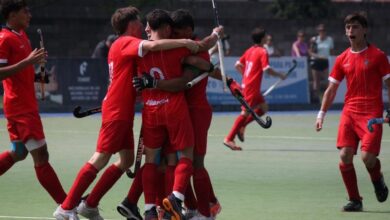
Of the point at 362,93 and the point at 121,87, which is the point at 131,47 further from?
the point at 362,93

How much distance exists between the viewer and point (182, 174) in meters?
10.4

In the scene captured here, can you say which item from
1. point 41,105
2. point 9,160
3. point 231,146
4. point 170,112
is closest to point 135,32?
point 170,112

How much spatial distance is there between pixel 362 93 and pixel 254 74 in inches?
300

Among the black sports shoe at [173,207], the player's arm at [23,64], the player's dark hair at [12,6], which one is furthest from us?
the player's dark hair at [12,6]

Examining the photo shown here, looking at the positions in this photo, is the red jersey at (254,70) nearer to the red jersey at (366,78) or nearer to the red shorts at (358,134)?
the red jersey at (366,78)

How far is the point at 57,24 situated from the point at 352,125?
945 inches

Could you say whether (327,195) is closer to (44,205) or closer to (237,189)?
(237,189)

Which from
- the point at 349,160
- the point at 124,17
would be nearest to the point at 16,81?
the point at 124,17

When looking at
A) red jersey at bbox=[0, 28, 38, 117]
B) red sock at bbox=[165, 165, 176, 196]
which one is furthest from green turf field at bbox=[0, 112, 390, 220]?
red jersey at bbox=[0, 28, 38, 117]

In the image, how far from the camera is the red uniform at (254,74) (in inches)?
784

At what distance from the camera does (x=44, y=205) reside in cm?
1238

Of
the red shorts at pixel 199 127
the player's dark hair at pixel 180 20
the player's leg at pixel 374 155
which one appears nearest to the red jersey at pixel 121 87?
the player's dark hair at pixel 180 20

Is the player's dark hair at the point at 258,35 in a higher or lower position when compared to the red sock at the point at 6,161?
lower

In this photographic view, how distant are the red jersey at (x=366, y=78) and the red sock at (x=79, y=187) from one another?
313cm
